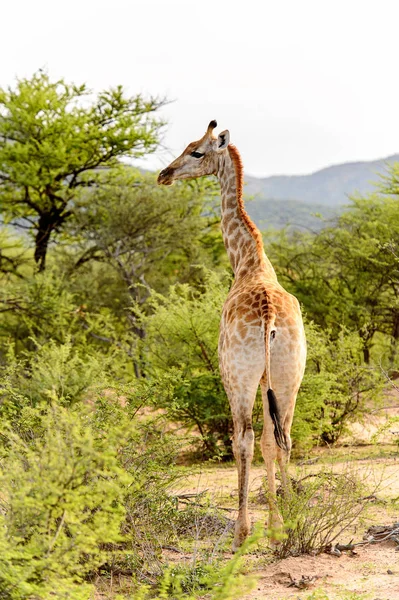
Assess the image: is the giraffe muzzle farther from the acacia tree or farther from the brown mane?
the acacia tree

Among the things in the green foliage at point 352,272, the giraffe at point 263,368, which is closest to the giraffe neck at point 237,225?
the giraffe at point 263,368

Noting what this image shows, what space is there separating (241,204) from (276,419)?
7.55 feet

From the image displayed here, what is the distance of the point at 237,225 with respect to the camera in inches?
261

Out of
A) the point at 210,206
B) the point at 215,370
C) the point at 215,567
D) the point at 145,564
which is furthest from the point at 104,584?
the point at 210,206

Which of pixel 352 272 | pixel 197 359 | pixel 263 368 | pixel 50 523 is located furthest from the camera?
pixel 352 272

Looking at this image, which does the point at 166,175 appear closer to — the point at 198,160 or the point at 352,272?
the point at 198,160

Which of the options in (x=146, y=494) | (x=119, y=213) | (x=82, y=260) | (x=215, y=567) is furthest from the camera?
(x=82, y=260)

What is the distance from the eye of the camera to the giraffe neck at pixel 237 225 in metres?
6.29

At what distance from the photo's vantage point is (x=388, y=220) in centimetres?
1582

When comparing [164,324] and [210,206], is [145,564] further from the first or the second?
[210,206]

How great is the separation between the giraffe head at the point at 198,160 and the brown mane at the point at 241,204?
228 millimetres

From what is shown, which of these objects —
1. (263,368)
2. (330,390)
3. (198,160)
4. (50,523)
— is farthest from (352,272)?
(50,523)

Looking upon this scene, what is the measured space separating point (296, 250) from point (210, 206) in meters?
4.63

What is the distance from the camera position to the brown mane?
20.6ft
